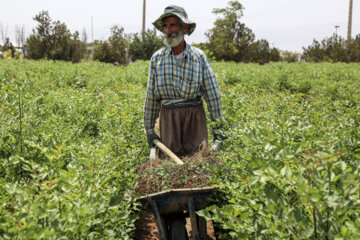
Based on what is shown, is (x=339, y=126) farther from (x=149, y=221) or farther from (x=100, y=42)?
(x=100, y=42)

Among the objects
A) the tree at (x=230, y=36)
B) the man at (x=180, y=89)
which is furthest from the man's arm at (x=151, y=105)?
the tree at (x=230, y=36)

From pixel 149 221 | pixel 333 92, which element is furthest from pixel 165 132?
pixel 333 92

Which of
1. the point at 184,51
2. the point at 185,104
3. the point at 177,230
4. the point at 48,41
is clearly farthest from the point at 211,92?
the point at 48,41

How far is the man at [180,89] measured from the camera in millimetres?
3393

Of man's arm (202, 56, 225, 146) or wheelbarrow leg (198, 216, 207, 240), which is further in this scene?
man's arm (202, 56, 225, 146)

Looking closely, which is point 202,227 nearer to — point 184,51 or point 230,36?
point 184,51

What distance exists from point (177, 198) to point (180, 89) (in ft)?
4.11

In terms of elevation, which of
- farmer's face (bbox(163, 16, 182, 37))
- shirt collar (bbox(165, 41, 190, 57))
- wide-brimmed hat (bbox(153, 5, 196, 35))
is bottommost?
shirt collar (bbox(165, 41, 190, 57))

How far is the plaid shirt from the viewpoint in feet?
11.1

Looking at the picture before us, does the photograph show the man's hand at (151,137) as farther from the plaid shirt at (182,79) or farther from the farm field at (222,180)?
the farm field at (222,180)

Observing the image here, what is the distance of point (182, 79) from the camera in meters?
3.38

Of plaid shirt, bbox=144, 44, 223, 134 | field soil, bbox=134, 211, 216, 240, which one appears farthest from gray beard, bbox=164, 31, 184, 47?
field soil, bbox=134, 211, 216, 240

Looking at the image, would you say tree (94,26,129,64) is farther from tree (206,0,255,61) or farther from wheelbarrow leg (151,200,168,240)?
wheelbarrow leg (151,200,168,240)

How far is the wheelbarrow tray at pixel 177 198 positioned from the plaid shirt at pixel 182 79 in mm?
1090
